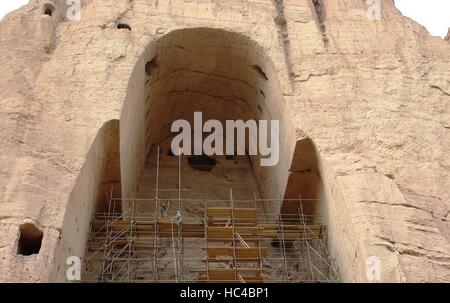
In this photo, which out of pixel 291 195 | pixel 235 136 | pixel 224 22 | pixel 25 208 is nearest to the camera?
pixel 25 208

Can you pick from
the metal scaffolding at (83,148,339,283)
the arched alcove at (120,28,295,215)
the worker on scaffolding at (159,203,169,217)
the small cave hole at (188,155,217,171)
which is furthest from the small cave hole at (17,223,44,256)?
the small cave hole at (188,155,217,171)

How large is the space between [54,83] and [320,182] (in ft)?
10.9

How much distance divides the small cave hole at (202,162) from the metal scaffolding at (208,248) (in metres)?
1.79

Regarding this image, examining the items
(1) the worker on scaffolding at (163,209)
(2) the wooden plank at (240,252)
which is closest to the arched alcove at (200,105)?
(1) the worker on scaffolding at (163,209)

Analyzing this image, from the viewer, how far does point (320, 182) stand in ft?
33.4

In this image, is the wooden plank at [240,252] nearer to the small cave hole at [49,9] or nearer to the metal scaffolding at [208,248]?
the metal scaffolding at [208,248]

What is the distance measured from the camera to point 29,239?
832cm

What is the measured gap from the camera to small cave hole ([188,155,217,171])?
41.3 feet

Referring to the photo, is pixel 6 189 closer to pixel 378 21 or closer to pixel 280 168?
pixel 280 168

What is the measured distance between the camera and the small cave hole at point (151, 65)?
11.4 metres

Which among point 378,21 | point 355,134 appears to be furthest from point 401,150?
point 378,21

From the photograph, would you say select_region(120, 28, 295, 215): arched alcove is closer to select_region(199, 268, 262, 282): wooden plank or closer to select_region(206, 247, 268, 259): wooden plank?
select_region(206, 247, 268, 259): wooden plank

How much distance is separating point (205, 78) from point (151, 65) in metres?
0.93

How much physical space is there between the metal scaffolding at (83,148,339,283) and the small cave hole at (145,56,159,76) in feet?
5.78
